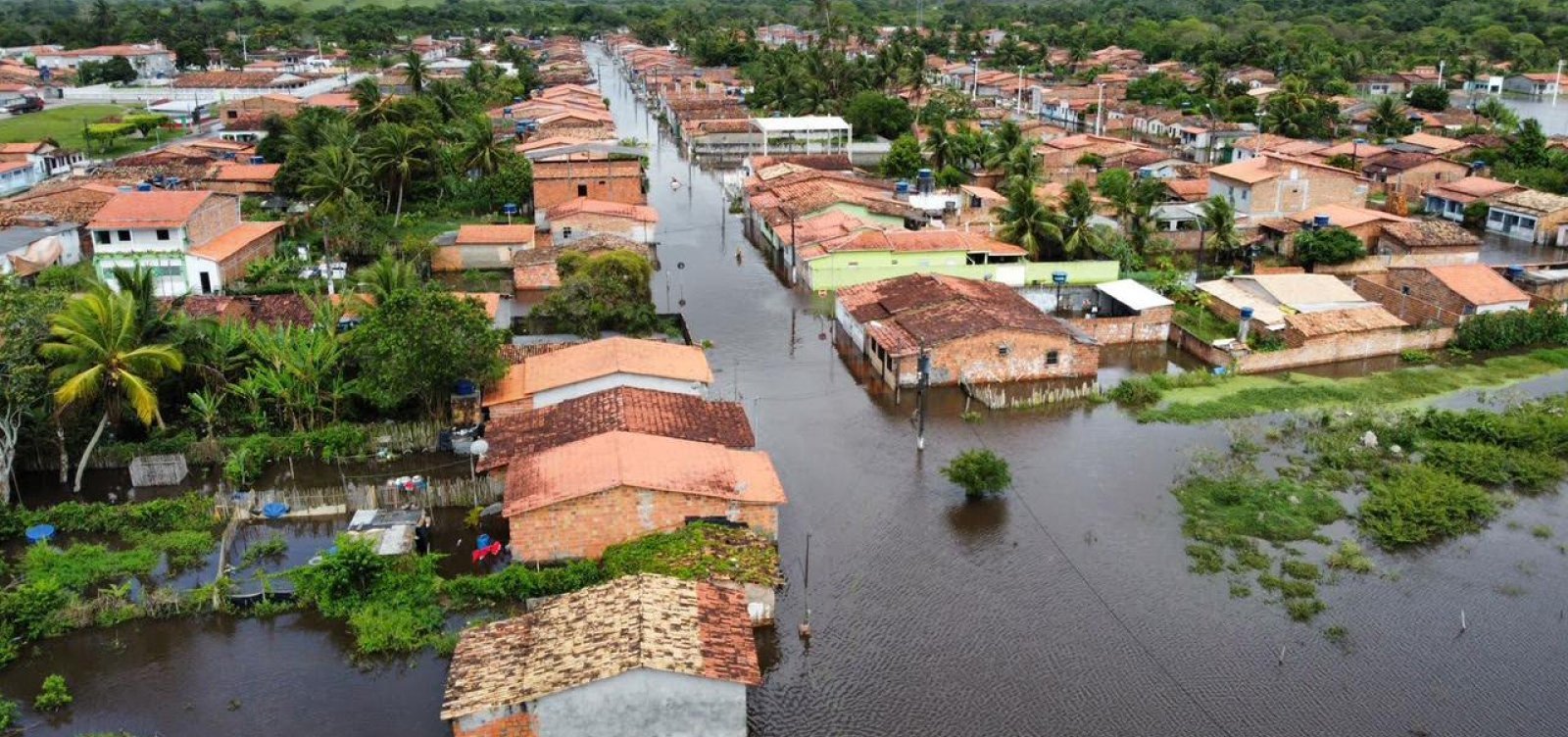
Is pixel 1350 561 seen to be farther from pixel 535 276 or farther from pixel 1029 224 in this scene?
pixel 535 276

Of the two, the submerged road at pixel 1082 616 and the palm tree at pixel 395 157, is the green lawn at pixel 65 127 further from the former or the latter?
the submerged road at pixel 1082 616

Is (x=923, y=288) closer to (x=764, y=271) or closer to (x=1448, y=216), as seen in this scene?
(x=764, y=271)

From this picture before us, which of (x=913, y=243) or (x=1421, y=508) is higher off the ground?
(x=913, y=243)

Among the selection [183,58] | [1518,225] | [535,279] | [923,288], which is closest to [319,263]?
[535,279]

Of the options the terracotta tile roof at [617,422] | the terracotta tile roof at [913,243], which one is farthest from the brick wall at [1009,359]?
the terracotta tile roof at [913,243]

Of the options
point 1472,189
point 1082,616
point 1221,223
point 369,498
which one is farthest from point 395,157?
point 1472,189

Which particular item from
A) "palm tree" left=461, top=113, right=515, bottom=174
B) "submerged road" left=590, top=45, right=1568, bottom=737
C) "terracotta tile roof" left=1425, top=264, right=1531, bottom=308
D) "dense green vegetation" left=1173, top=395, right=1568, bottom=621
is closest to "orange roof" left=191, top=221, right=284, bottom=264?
"palm tree" left=461, top=113, right=515, bottom=174
